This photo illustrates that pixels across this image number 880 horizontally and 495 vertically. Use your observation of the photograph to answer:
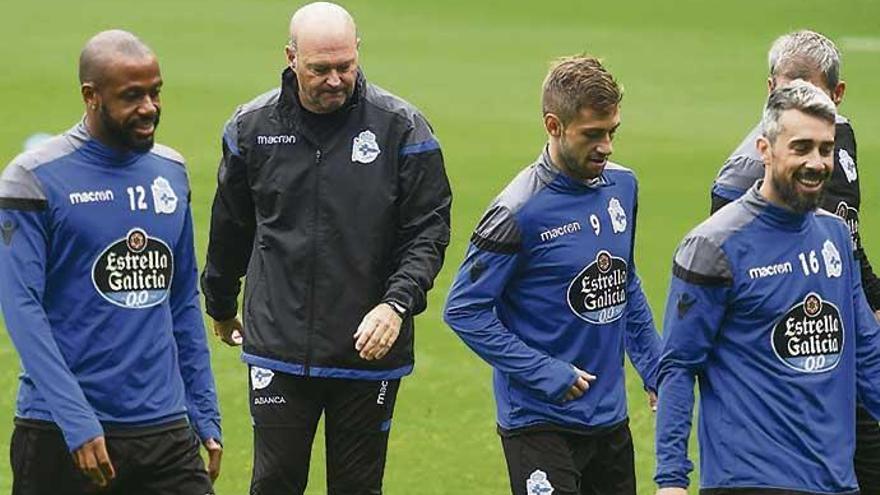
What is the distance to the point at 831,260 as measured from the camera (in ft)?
22.4

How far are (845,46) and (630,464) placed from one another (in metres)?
19.6

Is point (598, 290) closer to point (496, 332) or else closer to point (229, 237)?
point (496, 332)

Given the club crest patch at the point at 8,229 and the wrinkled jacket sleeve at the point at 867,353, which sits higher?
the club crest patch at the point at 8,229

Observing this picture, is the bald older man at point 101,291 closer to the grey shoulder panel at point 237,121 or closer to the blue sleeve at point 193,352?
the blue sleeve at point 193,352

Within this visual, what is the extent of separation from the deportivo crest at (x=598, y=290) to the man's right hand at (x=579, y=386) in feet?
0.74

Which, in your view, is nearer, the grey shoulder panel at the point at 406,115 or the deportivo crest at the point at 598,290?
the deportivo crest at the point at 598,290

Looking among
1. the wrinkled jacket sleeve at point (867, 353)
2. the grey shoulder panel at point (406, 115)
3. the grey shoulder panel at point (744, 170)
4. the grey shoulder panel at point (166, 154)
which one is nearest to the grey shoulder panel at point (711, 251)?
the wrinkled jacket sleeve at point (867, 353)

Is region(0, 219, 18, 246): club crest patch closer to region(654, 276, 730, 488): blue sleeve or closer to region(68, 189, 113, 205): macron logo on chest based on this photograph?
region(68, 189, 113, 205): macron logo on chest

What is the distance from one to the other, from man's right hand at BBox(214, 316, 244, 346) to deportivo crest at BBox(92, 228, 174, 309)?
1.40 meters


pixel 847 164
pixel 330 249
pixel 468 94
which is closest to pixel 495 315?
pixel 330 249

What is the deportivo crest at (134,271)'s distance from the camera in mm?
7031

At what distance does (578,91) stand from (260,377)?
5.64 feet

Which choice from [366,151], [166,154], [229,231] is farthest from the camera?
[229,231]

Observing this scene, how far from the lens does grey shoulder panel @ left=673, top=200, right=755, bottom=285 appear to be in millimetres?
6664
